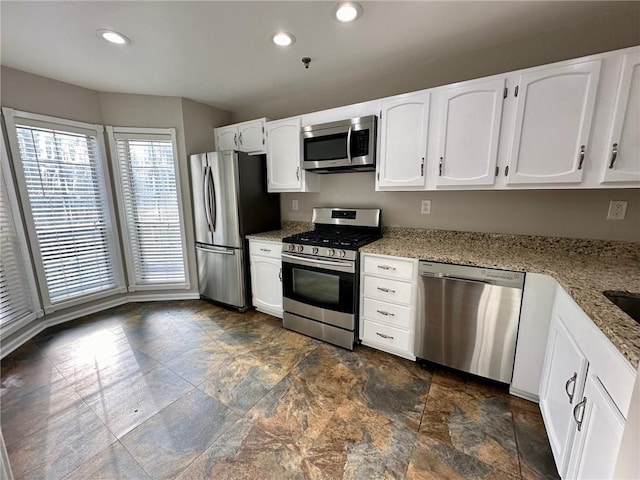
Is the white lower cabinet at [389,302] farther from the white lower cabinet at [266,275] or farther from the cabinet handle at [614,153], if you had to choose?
the cabinet handle at [614,153]

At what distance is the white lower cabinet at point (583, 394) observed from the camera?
0.84 metres

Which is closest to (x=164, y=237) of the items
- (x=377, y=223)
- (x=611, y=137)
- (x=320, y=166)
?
(x=320, y=166)

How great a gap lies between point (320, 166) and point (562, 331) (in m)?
2.08

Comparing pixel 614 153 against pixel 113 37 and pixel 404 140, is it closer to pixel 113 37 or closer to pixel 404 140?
pixel 404 140

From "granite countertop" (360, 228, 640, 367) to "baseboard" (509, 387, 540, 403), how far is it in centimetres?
85

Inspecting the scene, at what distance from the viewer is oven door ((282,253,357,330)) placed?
2.29 metres

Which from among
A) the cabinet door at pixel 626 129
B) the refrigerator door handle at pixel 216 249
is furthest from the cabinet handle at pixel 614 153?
the refrigerator door handle at pixel 216 249

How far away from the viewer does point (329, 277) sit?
93.4 inches

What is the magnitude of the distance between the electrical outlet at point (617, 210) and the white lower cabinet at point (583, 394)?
0.89m

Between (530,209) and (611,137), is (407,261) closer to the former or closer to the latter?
(530,209)

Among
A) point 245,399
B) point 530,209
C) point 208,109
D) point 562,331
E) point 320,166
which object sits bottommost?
point 245,399

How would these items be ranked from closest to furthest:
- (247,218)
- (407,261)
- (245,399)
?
(245,399) → (407,261) → (247,218)

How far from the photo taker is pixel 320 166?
256 centimetres

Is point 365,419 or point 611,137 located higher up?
point 611,137
